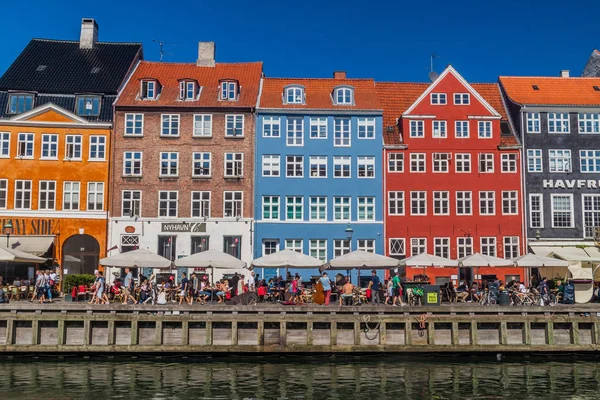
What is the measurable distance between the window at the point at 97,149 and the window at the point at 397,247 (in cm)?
2154

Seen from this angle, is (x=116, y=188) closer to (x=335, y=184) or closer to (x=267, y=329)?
(x=335, y=184)

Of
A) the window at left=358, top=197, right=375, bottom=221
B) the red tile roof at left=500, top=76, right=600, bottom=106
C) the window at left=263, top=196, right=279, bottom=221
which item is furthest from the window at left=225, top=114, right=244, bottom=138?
the red tile roof at left=500, top=76, right=600, bottom=106

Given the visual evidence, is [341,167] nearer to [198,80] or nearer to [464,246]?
[464,246]

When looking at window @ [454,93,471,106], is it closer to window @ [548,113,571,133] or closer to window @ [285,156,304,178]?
window @ [548,113,571,133]

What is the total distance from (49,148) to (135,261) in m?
17.0

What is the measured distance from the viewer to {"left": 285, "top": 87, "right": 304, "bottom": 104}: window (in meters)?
49.9

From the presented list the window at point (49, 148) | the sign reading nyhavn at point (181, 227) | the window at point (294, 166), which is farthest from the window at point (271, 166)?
the window at point (49, 148)

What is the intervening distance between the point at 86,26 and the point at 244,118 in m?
16.3

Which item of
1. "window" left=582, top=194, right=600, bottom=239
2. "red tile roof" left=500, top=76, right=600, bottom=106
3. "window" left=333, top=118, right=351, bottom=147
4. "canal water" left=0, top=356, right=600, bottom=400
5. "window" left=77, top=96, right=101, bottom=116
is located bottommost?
"canal water" left=0, top=356, right=600, bottom=400

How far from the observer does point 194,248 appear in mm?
46875

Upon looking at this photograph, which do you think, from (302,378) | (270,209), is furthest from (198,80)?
(302,378)

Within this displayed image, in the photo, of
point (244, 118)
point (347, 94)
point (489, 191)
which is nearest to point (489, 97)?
point (489, 191)

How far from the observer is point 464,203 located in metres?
49.0

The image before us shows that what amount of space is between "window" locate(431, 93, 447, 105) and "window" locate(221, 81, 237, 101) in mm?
14774
